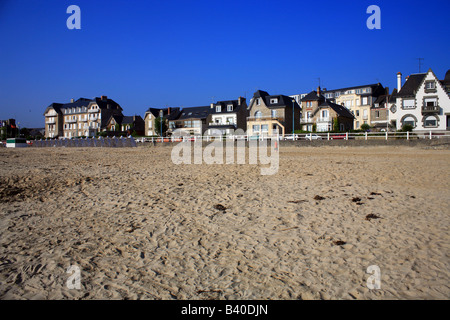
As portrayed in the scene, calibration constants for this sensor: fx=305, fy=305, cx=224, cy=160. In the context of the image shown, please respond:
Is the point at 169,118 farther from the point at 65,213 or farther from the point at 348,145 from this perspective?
the point at 65,213

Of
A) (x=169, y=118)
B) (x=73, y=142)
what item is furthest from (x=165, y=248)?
(x=169, y=118)

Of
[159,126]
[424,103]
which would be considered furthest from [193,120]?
[424,103]

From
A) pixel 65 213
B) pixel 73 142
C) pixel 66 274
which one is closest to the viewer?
pixel 66 274

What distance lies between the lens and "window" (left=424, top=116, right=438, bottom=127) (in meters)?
39.5

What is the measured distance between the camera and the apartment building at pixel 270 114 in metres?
52.3

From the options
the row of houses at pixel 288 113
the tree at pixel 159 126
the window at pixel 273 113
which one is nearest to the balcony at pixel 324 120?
the row of houses at pixel 288 113

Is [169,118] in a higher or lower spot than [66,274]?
higher

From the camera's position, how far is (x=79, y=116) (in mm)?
86188

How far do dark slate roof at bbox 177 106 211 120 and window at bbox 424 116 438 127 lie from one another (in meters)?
40.1

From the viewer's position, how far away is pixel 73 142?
4275 centimetres

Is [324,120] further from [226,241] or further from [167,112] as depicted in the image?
[226,241]

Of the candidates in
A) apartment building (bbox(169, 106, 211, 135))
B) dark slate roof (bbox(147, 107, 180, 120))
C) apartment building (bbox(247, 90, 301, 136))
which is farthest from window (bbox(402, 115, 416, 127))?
dark slate roof (bbox(147, 107, 180, 120))

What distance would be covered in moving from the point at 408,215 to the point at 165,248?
4.41 metres
